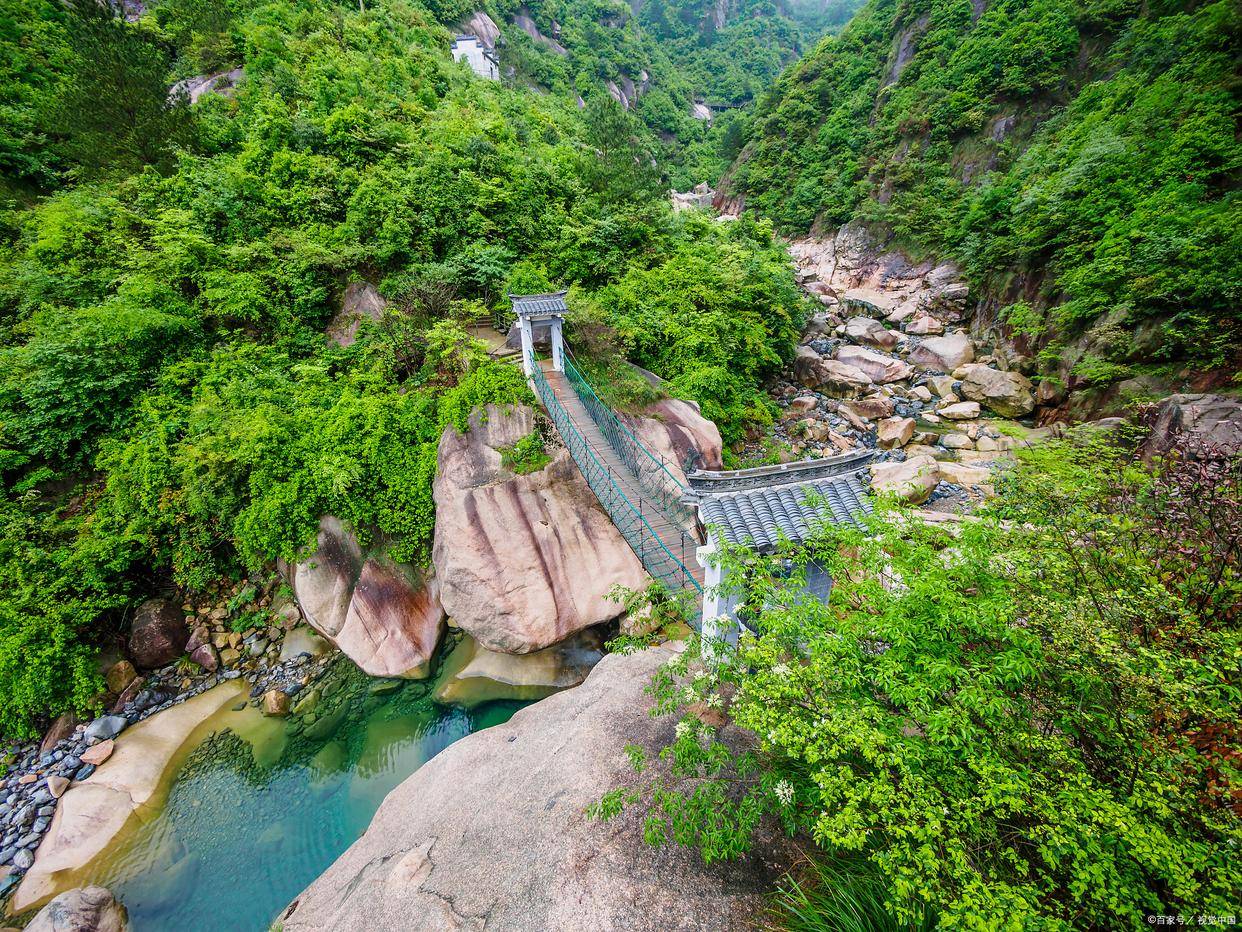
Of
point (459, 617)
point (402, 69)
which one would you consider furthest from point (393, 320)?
point (402, 69)

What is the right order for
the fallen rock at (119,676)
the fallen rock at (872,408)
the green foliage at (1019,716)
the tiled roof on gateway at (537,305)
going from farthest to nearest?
1. the fallen rock at (872,408)
2. the tiled roof on gateway at (537,305)
3. the fallen rock at (119,676)
4. the green foliage at (1019,716)

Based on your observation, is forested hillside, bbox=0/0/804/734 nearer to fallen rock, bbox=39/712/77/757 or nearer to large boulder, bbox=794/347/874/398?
fallen rock, bbox=39/712/77/757

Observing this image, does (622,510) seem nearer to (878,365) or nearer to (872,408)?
(872,408)

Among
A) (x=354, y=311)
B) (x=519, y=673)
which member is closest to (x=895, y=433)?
(x=519, y=673)

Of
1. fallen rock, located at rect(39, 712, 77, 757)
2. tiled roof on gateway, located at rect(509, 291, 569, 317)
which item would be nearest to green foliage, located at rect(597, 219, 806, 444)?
tiled roof on gateway, located at rect(509, 291, 569, 317)

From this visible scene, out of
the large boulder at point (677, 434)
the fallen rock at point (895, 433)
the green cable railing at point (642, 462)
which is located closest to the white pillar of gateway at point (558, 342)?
the green cable railing at point (642, 462)

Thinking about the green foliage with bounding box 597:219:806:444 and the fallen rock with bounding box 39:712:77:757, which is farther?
the green foliage with bounding box 597:219:806:444

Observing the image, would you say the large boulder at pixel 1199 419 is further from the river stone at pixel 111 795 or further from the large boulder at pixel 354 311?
the river stone at pixel 111 795
